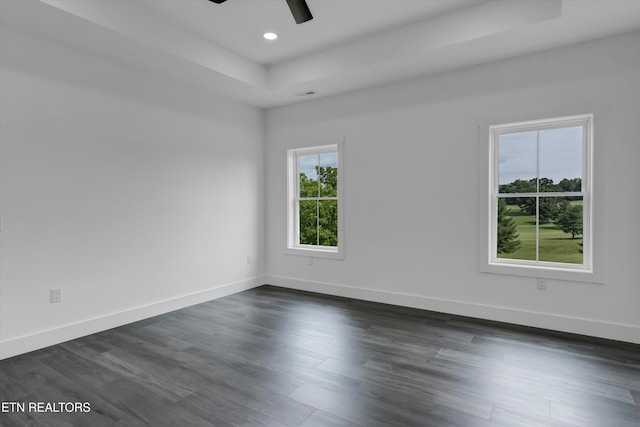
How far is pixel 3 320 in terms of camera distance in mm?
2877

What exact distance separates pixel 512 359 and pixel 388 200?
2179 mm

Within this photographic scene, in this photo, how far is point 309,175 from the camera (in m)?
5.36

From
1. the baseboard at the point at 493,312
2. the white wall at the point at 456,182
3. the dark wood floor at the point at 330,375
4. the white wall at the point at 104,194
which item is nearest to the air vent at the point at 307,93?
the white wall at the point at 456,182

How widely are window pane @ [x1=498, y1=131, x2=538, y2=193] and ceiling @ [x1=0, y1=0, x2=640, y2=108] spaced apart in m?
0.85

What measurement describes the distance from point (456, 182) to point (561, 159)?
3.29 ft

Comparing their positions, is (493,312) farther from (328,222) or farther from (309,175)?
(309,175)

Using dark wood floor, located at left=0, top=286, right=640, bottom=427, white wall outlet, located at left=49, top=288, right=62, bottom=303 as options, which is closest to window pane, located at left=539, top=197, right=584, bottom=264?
dark wood floor, located at left=0, top=286, right=640, bottom=427

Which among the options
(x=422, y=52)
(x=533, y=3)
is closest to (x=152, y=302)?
(x=422, y=52)

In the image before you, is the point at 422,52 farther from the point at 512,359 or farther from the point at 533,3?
the point at 512,359

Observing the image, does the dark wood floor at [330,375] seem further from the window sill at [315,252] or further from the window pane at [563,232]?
the window sill at [315,252]

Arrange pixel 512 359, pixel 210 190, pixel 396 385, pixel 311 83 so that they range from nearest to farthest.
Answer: pixel 396 385, pixel 512 359, pixel 311 83, pixel 210 190

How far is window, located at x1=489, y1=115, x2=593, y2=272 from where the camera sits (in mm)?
3445

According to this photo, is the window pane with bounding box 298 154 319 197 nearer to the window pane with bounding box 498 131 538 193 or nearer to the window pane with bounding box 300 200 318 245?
the window pane with bounding box 300 200 318 245

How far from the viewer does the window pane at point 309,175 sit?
528 centimetres
